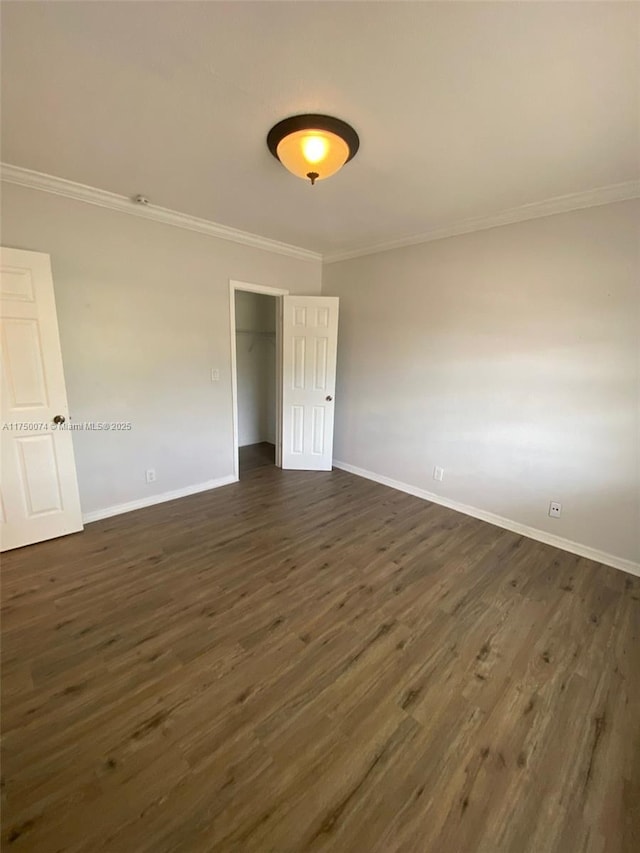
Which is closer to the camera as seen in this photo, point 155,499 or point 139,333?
point 139,333

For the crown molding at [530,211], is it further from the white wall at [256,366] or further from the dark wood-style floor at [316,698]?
the dark wood-style floor at [316,698]

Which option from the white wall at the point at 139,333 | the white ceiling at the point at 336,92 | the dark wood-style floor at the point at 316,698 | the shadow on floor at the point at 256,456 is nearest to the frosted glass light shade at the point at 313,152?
the white ceiling at the point at 336,92

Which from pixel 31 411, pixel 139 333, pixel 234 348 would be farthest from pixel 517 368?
pixel 31 411

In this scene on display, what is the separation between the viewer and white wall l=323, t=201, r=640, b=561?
2.47 metres

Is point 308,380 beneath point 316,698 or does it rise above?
above

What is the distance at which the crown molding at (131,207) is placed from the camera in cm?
234

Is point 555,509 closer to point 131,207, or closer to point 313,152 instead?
point 313,152

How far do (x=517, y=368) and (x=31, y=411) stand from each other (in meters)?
3.70

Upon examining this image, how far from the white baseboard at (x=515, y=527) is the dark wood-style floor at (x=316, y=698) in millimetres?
94

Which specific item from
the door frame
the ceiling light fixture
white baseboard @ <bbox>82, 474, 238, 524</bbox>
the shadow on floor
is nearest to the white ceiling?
the ceiling light fixture

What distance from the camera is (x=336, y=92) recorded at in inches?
61.3

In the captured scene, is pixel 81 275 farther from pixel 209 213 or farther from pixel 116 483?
pixel 116 483

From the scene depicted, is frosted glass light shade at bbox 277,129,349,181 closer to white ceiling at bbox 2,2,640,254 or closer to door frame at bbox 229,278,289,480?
white ceiling at bbox 2,2,640,254

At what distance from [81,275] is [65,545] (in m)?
2.04
